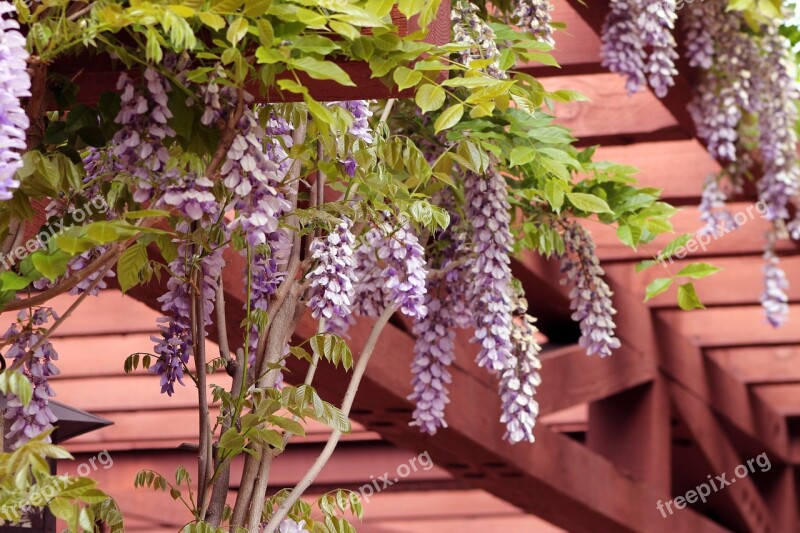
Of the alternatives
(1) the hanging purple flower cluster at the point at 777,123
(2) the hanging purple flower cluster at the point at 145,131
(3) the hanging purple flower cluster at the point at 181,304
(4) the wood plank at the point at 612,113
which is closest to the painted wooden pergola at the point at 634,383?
(4) the wood plank at the point at 612,113

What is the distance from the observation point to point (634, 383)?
4.90 metres

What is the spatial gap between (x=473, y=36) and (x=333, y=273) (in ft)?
1.88

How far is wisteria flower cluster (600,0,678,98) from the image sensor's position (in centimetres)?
306

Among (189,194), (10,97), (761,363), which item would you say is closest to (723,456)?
(761,363)

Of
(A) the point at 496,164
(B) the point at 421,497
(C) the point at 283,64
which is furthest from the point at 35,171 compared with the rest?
(B) the point at 421,497

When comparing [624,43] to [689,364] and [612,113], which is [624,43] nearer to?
[612,113]

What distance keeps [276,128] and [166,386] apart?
413 mm

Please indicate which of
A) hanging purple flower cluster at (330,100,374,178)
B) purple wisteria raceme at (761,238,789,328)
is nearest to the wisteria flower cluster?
hanging purple flower cluster at (330,100,374,178)

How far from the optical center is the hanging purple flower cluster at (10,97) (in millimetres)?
1136

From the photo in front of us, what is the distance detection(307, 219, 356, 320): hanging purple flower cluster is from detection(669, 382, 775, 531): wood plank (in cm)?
374

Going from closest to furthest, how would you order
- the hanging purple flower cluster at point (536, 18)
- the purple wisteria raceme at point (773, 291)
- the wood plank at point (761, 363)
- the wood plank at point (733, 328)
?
the hanging purple flower cluster at point (536, 18), the purple wisteria raceme at point (773, 291), the wood plank at point (733, 328), the wood plank at point (761, 363)

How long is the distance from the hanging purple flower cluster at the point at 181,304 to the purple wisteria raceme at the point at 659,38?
1579 millimetres

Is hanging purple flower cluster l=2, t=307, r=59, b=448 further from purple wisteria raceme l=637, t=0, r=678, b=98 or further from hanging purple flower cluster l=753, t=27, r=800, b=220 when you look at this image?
hanging purple flower cluster l=753, t=27, r=800, b=220

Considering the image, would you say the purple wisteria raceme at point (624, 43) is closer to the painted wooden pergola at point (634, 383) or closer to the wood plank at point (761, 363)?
the painted wooden pergola at point (634, 383)
